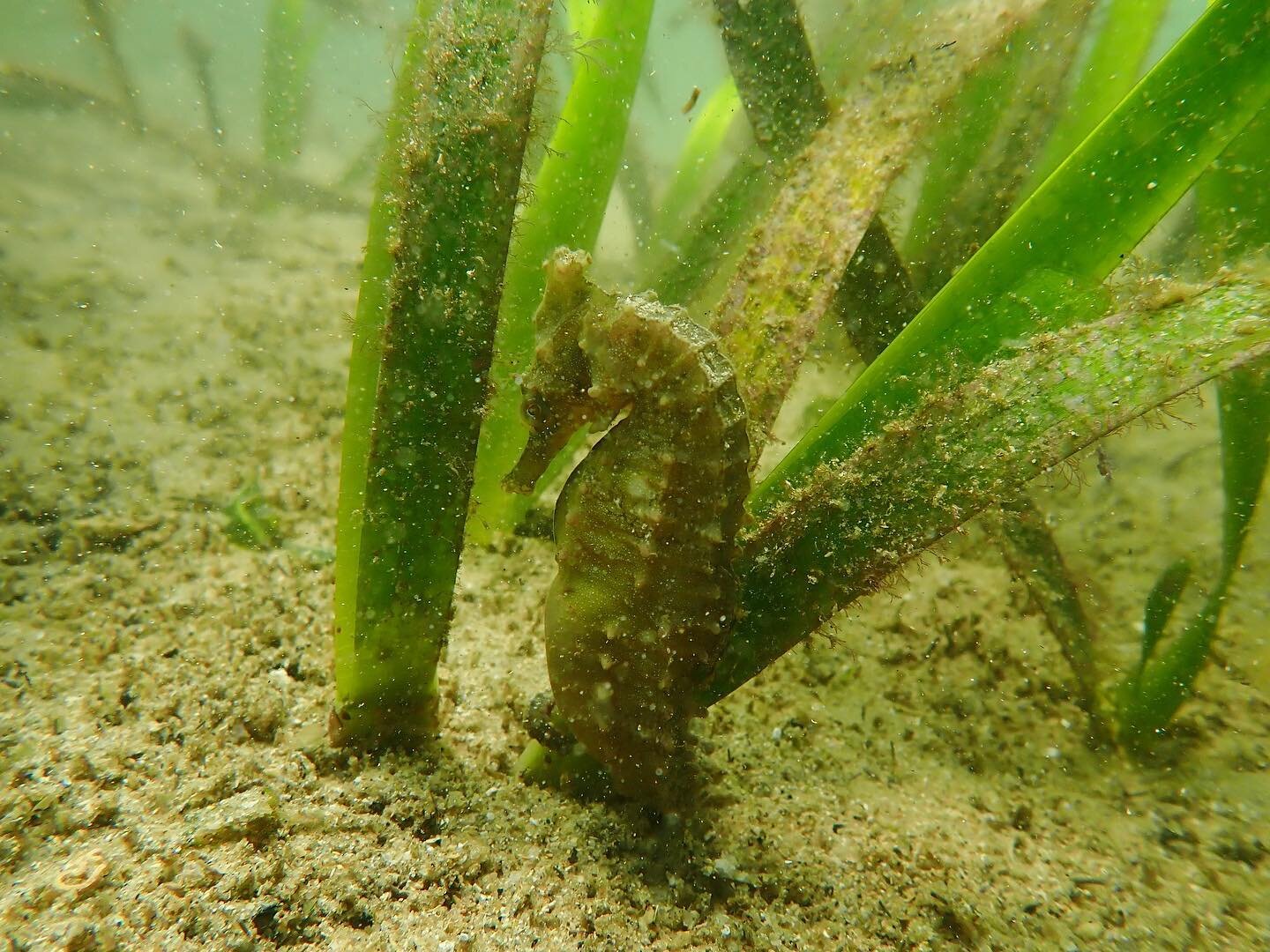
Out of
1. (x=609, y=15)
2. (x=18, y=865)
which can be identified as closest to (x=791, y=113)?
(x=609, y=15)

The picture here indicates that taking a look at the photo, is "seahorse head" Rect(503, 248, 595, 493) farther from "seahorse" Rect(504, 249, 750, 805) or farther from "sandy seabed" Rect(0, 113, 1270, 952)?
"sandy seabed" Rect(0, 113, 1270, 952)

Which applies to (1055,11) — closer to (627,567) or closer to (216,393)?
(627,567)

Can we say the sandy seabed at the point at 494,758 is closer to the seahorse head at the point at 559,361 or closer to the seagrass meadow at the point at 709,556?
the seagrass meadow at the point at 709,556

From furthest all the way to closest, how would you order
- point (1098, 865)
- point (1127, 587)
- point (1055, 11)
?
point (1127, 587) → point (1055, 11) → point (1098, 865)

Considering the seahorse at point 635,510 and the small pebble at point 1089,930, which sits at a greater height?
the seahorse at point 635,510

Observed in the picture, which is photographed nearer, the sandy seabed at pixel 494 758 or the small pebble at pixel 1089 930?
the sandy seabed at pixel 494 758

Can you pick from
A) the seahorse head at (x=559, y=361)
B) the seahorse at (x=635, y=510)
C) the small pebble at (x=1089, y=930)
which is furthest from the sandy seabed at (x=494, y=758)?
the seahorse head at (x=559, y=361)
